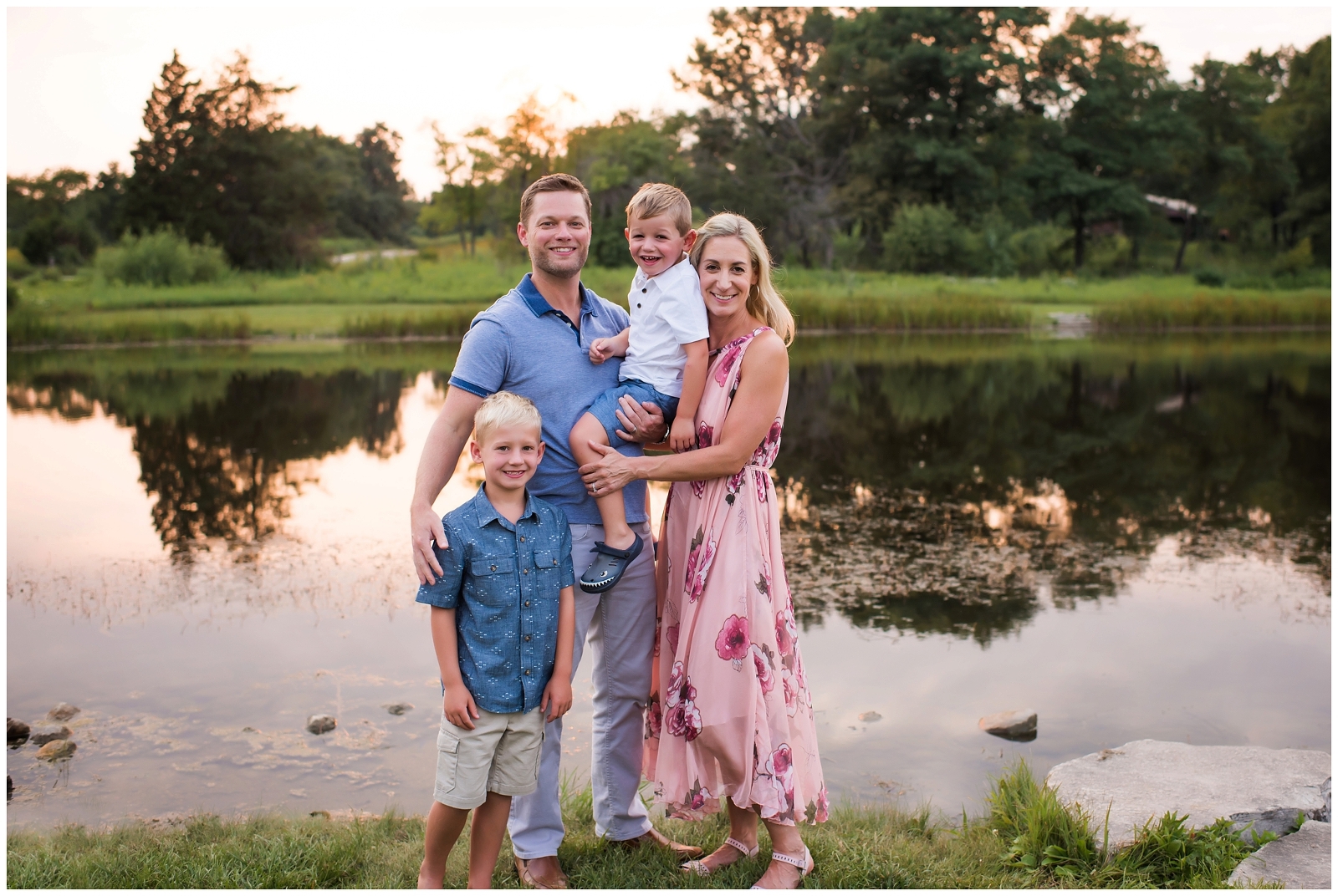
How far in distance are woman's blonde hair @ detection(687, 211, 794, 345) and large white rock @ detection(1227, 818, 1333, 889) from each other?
2186mm

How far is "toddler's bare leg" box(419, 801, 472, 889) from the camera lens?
3170mm

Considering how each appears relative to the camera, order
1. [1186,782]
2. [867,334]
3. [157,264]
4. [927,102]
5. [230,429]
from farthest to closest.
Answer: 1. [927,102]
2. [157,264]
3. [867,334]
4. [230,429]
5. [1186,782]

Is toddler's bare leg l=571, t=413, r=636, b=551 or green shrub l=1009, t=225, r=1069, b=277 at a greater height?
green shrub l=1009, t=225, r=1069, b=277

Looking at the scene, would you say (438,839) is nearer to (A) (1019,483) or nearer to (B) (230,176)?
(A) (1019,483)

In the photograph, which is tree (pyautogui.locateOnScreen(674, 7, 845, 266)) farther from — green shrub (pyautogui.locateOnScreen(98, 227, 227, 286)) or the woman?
the woman

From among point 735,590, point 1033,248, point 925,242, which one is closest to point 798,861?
point 735,590

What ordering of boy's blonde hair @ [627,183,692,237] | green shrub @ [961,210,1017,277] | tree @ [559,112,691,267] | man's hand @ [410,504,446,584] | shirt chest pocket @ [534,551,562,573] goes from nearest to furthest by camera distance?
man's hand @ [410,504,446,584] < shirt chest pocket @ [534,551,562,573] < boy's blonde hair @ [627,183,692,237] < tree @ [559,112,691,267] < green shrub @ [961,210,1017,277]

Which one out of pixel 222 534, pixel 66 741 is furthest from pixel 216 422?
pixel 66 741

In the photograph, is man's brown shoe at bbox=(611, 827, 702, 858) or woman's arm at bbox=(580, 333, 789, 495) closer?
woman's arm at bbox=(580, 333, 789, 495)

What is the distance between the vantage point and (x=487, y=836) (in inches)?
127

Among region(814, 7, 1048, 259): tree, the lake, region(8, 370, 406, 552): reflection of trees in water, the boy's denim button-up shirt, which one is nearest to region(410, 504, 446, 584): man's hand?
the boy's denim button-up shirt

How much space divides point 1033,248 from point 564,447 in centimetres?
3922

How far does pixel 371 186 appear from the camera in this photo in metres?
74.2

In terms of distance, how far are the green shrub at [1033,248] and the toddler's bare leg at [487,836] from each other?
38.2 meters
